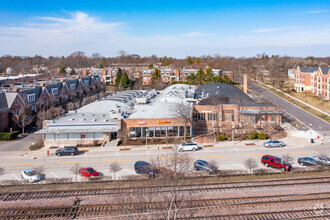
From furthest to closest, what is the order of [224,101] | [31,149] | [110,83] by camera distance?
[110,83] → [224,101] → [31,149]

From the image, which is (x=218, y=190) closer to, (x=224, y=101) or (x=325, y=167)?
(x=325, y=167)

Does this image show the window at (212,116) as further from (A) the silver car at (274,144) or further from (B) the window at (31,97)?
(B) the window at (31,97)

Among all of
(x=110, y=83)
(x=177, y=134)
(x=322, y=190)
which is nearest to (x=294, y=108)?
(x=177, y=134)

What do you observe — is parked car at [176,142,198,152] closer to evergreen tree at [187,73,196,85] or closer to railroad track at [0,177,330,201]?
railroad track at [0,177,330,201]

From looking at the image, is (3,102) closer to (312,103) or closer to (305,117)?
(305,117)

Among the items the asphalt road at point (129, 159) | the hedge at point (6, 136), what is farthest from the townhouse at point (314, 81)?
the hedge at point (6, 136)

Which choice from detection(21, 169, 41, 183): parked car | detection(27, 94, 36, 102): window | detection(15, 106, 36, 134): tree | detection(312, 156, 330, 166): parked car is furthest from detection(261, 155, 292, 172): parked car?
detection(27, 94, 36, 102): window

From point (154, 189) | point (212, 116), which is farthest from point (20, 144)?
point (212, 116)

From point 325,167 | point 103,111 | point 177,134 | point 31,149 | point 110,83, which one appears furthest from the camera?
point 110,83
